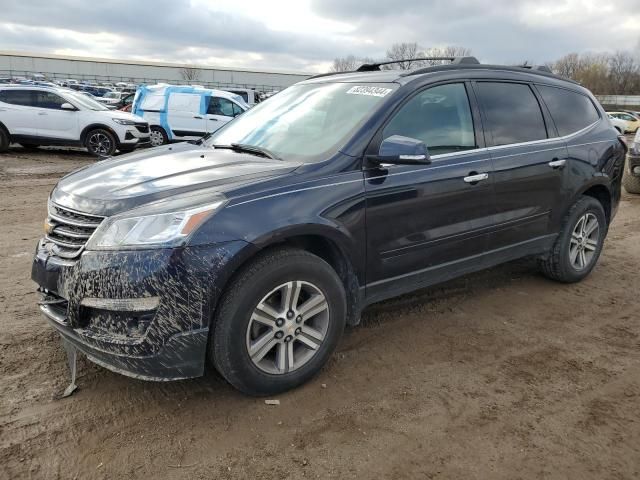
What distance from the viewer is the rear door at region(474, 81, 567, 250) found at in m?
4.00

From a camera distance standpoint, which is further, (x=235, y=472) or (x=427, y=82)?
(x=427, y=82)

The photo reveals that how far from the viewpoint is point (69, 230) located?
287 cm

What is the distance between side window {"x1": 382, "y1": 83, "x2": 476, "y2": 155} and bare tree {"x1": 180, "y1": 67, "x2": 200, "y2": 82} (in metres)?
85.8

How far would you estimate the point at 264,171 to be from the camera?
307 centimetres

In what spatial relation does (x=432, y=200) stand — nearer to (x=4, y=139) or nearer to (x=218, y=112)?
(x=4, y=139)

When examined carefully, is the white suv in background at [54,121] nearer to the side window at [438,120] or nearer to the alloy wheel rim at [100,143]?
the alloy wheel rim at [100,143]

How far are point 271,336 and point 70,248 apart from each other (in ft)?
3.76

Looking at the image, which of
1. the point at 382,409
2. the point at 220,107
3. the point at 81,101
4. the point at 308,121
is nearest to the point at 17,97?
the point at 81,101

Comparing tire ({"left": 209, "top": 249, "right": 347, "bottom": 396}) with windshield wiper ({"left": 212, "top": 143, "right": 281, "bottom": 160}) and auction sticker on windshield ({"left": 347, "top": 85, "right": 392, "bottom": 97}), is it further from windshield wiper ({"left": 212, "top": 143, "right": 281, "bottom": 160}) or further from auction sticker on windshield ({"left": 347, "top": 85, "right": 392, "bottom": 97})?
auction sticker on windshield ({"left": 347, "top": 85, "right": 392, "bottom": 97})

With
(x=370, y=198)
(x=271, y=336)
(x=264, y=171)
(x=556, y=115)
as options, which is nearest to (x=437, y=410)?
(x=271, y=336)

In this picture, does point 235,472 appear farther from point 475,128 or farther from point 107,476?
point 475,128

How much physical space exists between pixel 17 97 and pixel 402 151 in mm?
13125

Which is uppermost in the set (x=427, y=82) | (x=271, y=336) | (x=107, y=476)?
(x=427, y=82)

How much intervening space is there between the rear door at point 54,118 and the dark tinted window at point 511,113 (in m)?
11.8
